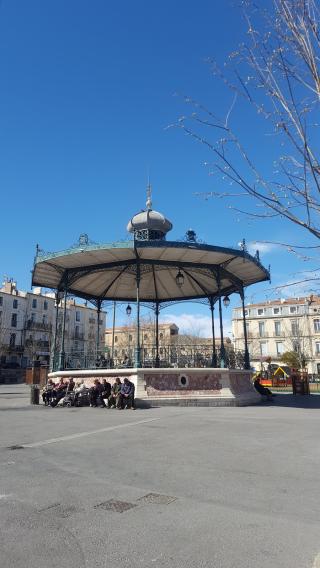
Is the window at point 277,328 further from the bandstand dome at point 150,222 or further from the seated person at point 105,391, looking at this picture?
the seated person at point 105,391

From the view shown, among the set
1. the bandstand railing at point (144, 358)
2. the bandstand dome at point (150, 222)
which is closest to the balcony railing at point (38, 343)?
the bandstand railing at point (144, 358)

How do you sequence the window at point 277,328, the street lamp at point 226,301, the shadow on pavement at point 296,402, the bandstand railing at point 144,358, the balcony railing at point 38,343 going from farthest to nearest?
the window at point 277,328 → the balcony railing at point 38,343 → the street lamp at point 226,301 → the bandstand railing at point 144,358 → the shadow on pavement at point 296,402

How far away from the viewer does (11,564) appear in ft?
10.3

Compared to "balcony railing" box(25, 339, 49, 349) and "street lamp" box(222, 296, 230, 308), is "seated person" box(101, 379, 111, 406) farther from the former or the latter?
"balcony railing" box(25, 339, 49, 349)

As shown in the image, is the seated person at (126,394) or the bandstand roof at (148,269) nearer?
the seated person at (126,394)

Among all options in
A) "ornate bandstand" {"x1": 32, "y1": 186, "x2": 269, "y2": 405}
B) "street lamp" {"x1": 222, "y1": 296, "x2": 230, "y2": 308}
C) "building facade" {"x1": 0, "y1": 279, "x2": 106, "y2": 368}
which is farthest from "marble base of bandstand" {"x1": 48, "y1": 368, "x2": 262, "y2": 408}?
"building facade" {"x1": 0, "y1": 279, "x2": 106, "y2": 368}

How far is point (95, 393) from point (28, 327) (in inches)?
2040

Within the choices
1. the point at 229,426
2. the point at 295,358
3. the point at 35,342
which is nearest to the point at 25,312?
the point at 35,342

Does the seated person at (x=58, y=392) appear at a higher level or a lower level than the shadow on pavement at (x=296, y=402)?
higher

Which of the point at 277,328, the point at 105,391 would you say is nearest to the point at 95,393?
the point at 105,391

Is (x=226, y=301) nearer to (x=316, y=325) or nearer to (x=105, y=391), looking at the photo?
(x=105, y=391)

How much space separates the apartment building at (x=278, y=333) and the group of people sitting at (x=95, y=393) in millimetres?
50134

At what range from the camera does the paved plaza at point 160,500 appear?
10.9 feet

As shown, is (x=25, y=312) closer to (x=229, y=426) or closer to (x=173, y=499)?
(x=229, y=426)
